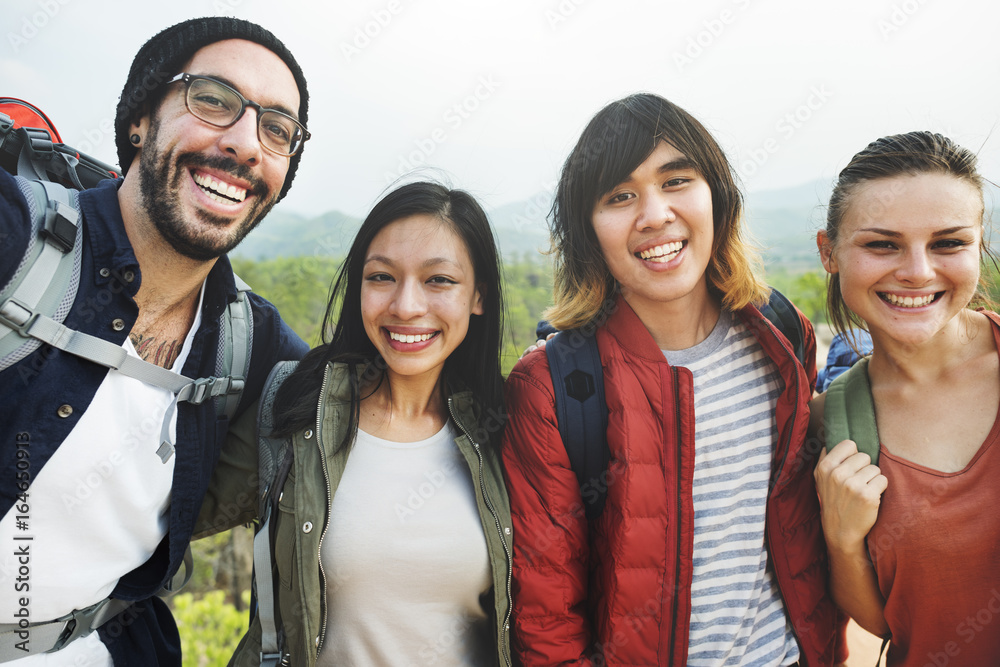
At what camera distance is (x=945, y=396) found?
1833 mm

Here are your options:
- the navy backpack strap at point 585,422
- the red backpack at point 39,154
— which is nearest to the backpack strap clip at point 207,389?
the red backpack at point 39,154

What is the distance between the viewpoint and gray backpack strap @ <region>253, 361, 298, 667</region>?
5.84 ft

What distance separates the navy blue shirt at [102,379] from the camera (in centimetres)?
155

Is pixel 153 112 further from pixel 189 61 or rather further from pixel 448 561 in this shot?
pixel 448 561

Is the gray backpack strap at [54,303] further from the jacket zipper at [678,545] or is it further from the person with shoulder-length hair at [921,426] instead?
the person with shoulder-length hair at [921,426]

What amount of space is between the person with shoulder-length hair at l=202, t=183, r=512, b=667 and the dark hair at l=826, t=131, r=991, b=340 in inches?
49.1

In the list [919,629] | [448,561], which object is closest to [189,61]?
[448,561]

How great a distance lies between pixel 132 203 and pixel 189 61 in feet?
1.83

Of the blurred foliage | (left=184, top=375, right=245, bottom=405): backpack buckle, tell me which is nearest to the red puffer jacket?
(left=184, top=375, right=245, bottom=405): backpack buckle

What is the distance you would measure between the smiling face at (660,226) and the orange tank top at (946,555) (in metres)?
0.92

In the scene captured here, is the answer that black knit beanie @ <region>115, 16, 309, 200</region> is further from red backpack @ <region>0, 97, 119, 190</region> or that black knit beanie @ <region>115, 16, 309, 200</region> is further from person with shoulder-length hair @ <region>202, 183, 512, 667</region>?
person with shoulder-length hair @ <region>202, 183, 512, 667</region>

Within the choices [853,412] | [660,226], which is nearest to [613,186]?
A: [660,226]

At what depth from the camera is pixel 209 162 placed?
193 centimetres

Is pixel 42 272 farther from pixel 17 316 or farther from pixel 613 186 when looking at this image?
pixel 613 186
